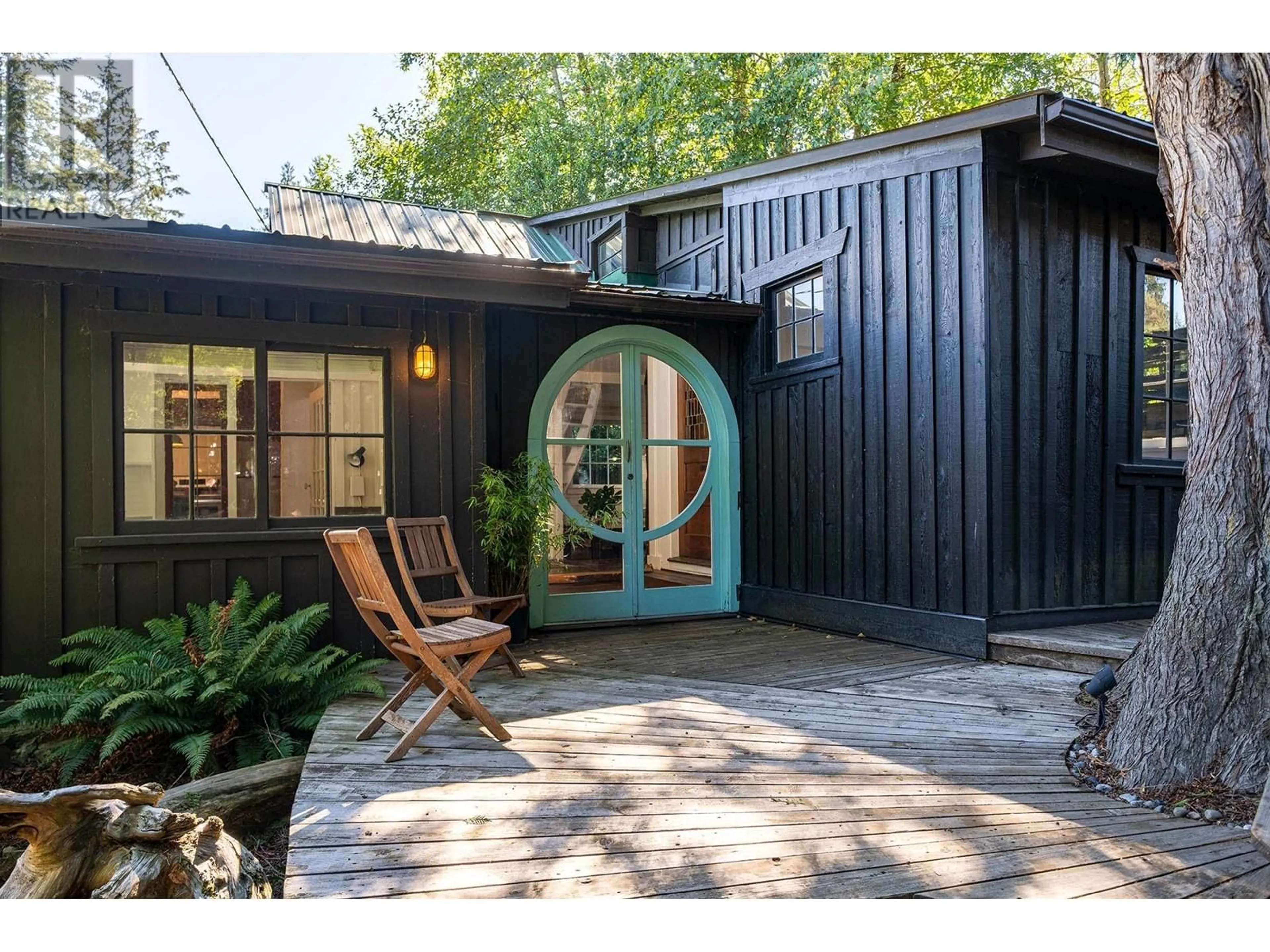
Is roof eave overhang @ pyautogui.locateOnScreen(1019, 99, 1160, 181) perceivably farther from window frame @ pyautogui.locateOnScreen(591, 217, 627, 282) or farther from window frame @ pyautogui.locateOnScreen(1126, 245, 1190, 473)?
window frame @ pyautogui.locateOnScreen(591, 217, 627, 282)

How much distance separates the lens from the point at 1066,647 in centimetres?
439

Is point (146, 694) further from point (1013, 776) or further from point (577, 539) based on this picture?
point (1013, 776)

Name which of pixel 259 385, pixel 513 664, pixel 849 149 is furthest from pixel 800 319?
pixel 259 385

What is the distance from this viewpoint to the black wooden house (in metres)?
4.01

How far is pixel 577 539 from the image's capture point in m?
5.88

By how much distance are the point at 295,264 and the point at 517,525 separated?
1.99 meters

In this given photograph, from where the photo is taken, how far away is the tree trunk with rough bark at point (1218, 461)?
267cm

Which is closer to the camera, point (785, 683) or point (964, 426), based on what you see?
point (785, 683)

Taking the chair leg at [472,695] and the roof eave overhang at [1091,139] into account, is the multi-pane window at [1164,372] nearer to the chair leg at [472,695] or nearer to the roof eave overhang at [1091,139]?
the roof eave overhang at [1091,139]

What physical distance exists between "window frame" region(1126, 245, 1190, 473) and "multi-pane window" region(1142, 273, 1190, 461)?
0.08 feet

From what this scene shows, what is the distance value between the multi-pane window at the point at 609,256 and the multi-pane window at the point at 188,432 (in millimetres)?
4659

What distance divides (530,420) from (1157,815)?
173 inches

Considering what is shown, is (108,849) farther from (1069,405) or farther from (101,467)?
(1069,405)
